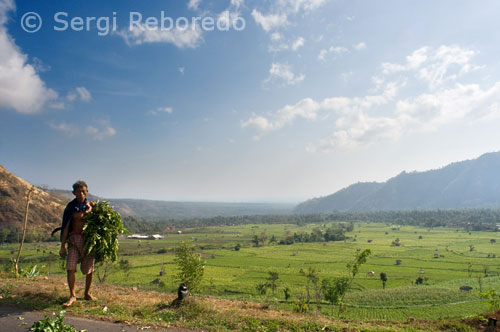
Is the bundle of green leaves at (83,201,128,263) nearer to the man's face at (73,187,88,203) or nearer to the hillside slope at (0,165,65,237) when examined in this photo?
the man's face at (73,187,88,203)

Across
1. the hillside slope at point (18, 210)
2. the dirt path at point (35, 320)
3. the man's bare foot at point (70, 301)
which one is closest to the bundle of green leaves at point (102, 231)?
the man's bare foot at point (70, 301)

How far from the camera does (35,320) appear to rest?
7.06 meters

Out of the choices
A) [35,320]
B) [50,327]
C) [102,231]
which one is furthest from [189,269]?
[50,327]

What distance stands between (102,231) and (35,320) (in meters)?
2.87

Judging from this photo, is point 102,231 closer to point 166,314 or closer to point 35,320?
point 35,320

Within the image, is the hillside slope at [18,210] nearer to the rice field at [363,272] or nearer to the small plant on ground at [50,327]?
the rice field at [363,272]

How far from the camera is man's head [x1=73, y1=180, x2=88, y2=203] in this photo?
8.74 metres

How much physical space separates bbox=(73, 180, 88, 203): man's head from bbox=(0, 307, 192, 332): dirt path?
10.5 feet

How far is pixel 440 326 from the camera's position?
973 cm

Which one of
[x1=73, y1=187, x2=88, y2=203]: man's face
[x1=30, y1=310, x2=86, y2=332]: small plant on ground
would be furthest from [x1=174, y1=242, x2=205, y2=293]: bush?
[x1=30, y1=310, x2=86, y2=332]: small plant on ground

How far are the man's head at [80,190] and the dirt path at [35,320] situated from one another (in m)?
3.21

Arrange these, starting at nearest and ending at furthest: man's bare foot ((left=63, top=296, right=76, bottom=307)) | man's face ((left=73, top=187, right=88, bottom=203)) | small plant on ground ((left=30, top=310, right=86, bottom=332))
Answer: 1. small plant on ground ((left=30, top=310, right=86, bottom=332))
2. man's bare foot ((left=63, top=296, right=76, bottom=307))
3. man's face ((left=73, top=187, right=88, bottom=203))

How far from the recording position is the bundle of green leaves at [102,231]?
9.01 meters

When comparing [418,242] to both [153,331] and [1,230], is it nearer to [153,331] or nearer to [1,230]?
[153,331]
